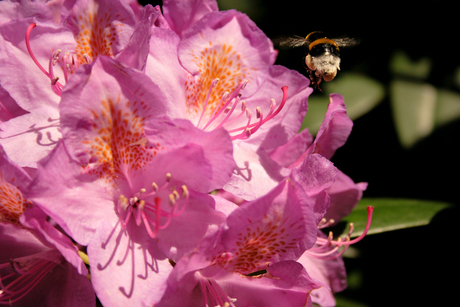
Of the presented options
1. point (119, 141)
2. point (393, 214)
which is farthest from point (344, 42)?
point (119, 141)

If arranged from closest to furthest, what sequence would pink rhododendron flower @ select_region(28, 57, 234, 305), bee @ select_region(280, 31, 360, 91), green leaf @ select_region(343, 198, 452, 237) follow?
pink rhododendron flower @ select_region(28, 57, 234, 305) → bee @ select_region(280, 31, 360, 91) → green leaf @ select_region(343, 198, 452, 237)

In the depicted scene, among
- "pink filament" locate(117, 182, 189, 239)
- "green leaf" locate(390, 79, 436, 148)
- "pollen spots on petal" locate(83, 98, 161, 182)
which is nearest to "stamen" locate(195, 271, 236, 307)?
"pink filament" locate(117, 182, 189, 239)

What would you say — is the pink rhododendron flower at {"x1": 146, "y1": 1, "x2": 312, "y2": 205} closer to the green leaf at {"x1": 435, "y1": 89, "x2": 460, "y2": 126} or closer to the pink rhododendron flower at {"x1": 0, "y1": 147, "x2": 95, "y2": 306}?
the pink rhododendron flower at {"x1": 0, "y1": 147, "x2": 95, "y2": 306}

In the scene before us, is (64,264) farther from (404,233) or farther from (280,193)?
(404,233)

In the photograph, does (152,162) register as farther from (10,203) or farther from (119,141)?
(10,203)

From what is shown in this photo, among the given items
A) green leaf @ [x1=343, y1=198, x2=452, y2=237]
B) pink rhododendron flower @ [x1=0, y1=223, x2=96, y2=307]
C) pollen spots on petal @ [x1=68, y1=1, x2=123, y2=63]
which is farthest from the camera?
green leaf @ [x1=343, y1=198, x2=452, y2=237]

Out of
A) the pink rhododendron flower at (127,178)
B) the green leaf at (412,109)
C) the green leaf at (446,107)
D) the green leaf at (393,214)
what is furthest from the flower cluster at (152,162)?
the green leaf at (446,107)

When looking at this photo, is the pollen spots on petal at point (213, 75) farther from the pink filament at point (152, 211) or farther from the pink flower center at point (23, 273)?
the pink flower center at point (23, 273)
